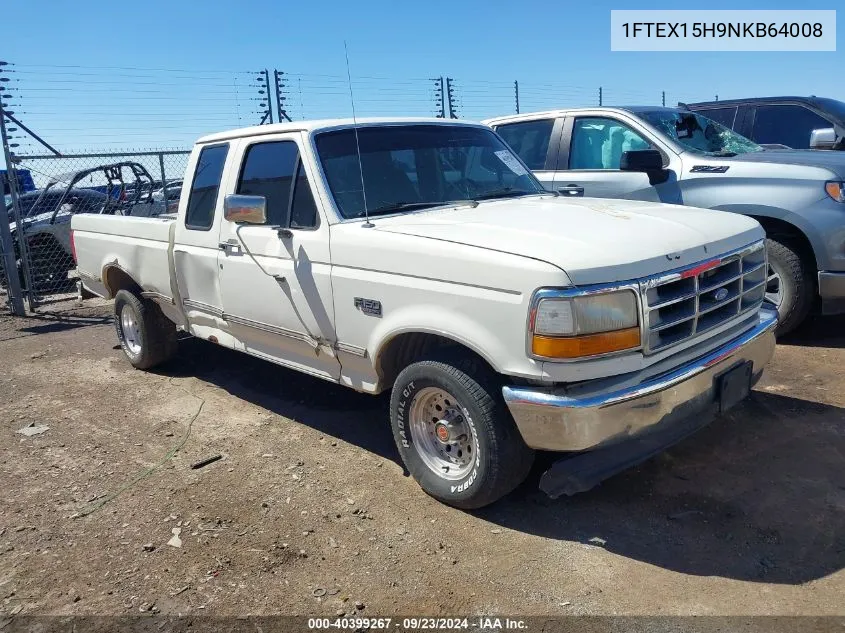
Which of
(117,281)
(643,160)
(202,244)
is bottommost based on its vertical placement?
(117,281)

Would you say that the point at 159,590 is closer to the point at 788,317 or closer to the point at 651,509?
the point at 651,509

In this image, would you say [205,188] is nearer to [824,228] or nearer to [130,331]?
[130,331]

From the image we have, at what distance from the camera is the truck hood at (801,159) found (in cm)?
579

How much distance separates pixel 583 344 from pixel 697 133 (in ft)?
15.5

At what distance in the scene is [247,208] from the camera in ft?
13.2

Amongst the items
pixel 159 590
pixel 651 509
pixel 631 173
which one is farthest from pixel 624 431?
pixel 631 173

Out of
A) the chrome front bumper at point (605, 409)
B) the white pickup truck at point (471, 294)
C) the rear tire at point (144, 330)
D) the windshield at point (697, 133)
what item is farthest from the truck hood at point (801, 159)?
the rear tire at point (144, 330)

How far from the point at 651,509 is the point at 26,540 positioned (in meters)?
3.15

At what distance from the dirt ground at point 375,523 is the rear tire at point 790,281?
69cm

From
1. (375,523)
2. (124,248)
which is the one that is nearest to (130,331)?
(124,248)

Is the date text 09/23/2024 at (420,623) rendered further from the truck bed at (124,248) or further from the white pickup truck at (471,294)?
the truck bed at (124,248)

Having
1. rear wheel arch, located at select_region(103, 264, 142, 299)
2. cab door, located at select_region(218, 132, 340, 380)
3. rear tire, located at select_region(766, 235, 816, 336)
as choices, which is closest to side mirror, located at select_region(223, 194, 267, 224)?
cab door, located at select_region(218, 132, 340, 380)

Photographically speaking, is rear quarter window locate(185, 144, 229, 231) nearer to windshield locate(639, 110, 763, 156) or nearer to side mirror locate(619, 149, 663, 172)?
side mirror locate(619, 149, 663, 172)

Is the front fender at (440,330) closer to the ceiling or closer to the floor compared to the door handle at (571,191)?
closer to the floor
